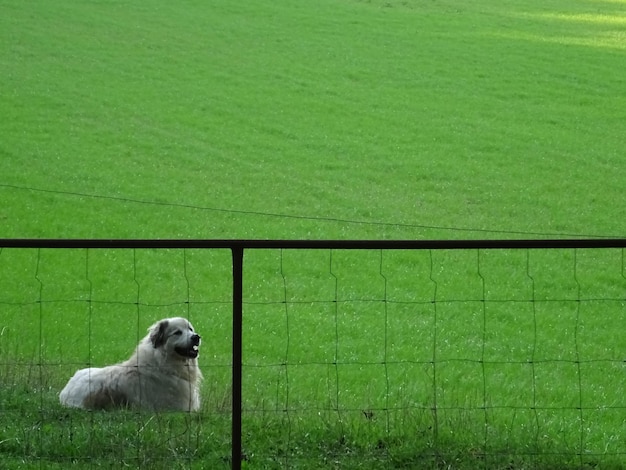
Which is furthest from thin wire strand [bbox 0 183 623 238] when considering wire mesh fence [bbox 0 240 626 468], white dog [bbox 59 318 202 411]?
white dog [bbox 59 318 202 411]

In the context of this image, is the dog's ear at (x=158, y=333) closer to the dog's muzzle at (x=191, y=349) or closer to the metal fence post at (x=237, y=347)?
the dog's muzzle at (x=191, y=349)

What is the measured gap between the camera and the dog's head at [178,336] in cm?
1044

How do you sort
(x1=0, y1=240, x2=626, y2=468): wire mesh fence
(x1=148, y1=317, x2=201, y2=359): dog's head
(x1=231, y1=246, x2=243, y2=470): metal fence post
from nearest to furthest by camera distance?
(x1=231, y1=246, x2=243, y2=470): metal fence post < (x1=0, y1=240, x2=626, y2=468): wire mesh fence < (x1=148, y1=317, x2=201, y2=359): dog's head

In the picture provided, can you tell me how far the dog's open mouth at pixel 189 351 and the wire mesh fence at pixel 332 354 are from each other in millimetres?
471

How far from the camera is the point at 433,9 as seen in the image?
4250cm

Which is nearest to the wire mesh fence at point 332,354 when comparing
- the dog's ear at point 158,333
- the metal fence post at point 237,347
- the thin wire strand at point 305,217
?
the metal fence post at point 237,347

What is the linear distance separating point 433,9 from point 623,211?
69.4ft

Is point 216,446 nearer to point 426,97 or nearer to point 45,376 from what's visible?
point 45,376

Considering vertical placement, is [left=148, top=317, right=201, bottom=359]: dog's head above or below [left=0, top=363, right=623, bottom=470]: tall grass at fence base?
above

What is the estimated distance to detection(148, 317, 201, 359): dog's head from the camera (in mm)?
10438

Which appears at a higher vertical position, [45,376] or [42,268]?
[42,268]

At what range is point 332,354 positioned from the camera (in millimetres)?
14484

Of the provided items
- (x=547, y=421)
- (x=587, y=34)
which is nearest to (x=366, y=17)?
(x=587, y=34)

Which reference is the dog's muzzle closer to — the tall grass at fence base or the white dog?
the white dog
